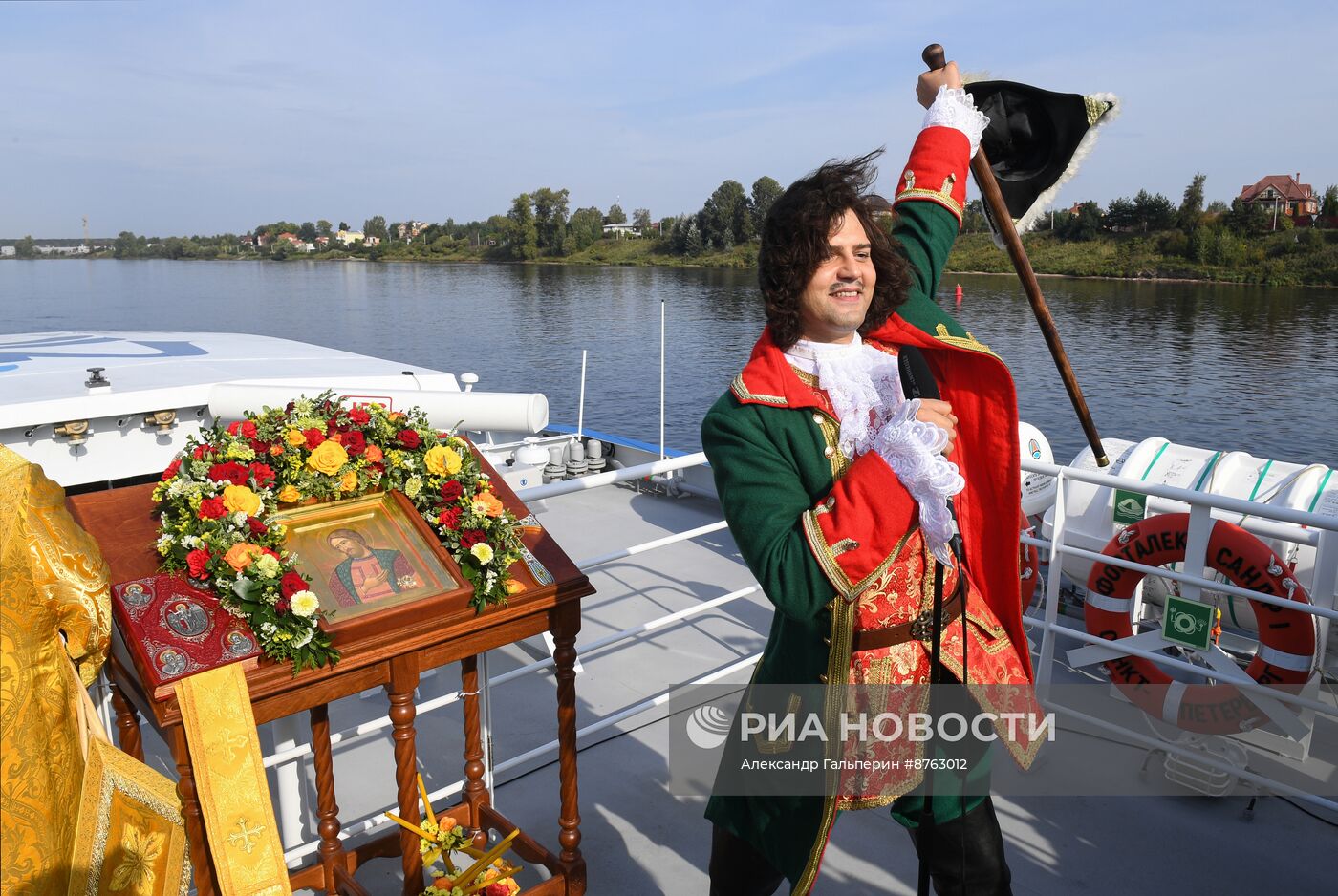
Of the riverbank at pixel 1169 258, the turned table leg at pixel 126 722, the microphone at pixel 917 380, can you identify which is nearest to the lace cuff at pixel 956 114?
the microphone at pixel 917 380

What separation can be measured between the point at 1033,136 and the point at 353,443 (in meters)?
1.77

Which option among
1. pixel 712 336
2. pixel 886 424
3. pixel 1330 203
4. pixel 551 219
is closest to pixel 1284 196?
pixel 1330 203

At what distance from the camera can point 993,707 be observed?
1683mm

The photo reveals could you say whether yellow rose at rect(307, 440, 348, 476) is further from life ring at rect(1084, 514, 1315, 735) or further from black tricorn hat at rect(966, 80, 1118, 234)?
life ring at rect(1084, 514, 1315, 735)

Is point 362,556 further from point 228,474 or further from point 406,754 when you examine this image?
point 406,754

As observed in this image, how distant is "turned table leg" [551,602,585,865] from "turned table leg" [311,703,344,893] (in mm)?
544

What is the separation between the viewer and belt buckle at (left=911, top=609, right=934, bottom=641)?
5.32 feet

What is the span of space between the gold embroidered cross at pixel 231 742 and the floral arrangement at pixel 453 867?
0.50 metres

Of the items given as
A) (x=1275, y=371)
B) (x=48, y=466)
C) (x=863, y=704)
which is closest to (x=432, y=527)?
(x=863, y=704)

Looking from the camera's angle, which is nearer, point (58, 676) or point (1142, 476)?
point (58, 676)

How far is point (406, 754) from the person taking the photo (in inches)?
76.7

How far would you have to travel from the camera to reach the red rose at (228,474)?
179 centimetres

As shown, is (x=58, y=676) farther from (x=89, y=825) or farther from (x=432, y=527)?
(x=432, y=527)

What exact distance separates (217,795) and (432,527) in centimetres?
64
